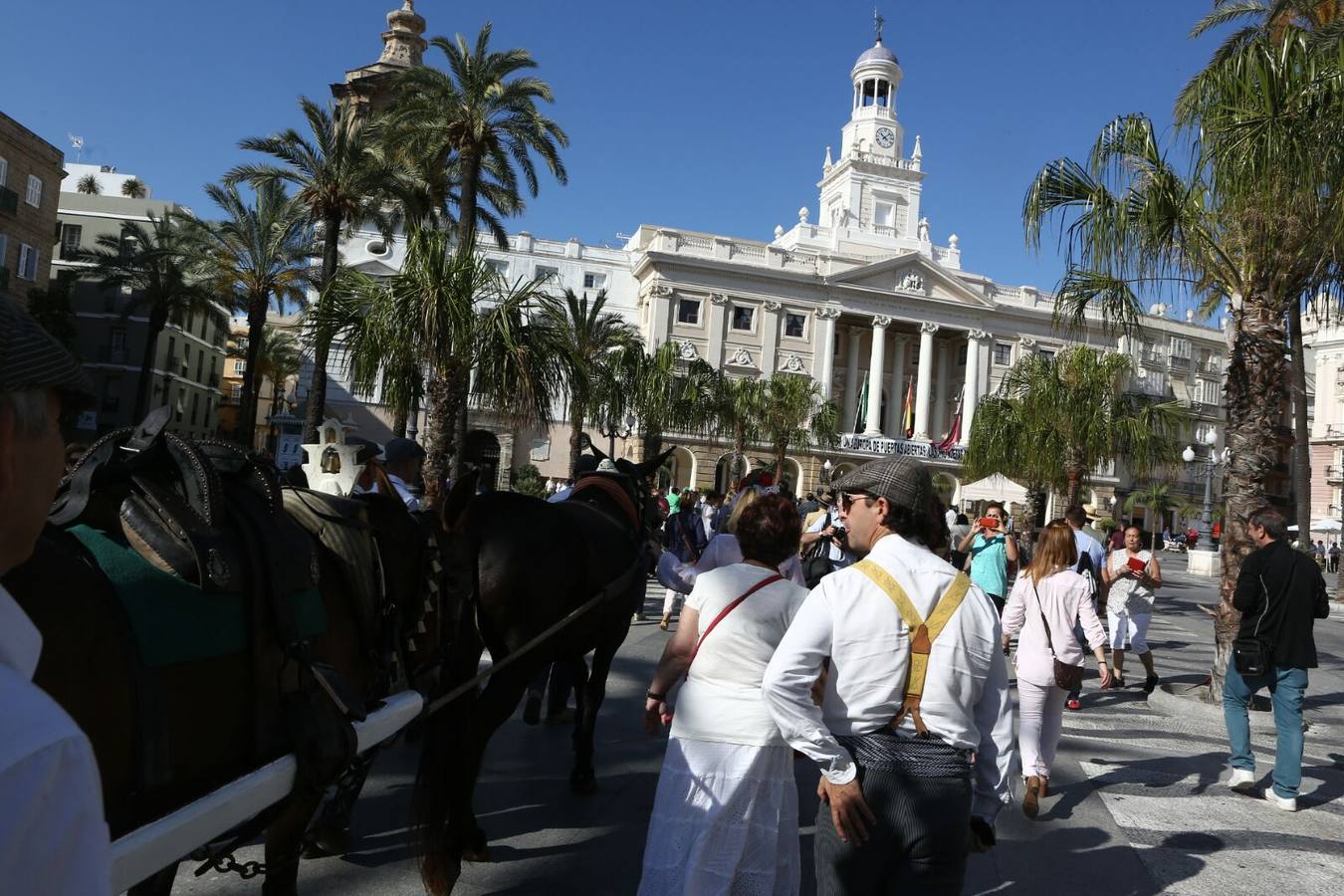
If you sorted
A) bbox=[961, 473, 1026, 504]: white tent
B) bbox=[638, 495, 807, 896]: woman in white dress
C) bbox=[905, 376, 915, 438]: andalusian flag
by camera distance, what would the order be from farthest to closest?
bbox=[905, 376, 915, 438]: andalusian flag, bbox=[961, 473, 1026, 504]: white tent, bbox=[638, 495, 807, 896]: woman in white dress

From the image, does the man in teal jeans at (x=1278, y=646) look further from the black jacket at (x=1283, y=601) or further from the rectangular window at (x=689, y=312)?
the rectangular window at (x=689, y=312)

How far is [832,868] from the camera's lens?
2832 millimetres

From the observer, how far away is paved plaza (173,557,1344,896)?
442cm

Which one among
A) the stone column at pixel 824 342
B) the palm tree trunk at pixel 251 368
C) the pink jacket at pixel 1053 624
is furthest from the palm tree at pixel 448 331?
the stone column at pixel 824 342

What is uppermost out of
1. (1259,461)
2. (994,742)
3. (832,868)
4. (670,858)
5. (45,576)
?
(1259,461)

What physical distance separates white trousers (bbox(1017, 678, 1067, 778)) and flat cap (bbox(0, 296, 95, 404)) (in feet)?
18.7

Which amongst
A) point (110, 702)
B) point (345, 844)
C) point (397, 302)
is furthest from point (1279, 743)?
point (397, 302)

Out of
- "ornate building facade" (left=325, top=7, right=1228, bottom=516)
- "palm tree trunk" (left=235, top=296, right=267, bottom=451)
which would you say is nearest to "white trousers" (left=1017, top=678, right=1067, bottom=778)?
"palm tree trunk" (left=235, top=296, right=267, bottom=451)

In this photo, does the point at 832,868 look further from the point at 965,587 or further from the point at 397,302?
the point at 397,302

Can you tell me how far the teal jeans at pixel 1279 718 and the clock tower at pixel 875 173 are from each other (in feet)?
201

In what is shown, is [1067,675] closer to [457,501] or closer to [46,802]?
[457,501]

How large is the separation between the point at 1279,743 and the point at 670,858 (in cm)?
475

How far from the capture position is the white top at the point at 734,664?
354 cm

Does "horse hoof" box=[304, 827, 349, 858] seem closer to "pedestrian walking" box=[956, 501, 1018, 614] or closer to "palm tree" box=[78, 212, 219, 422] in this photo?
"pedestrian walking" box=[956, 501, 1018, 614]
